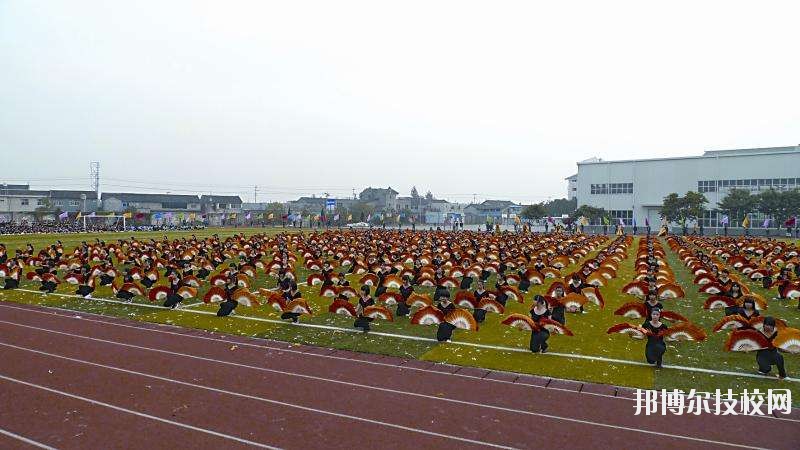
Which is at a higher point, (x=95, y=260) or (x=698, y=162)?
(x=698, y=162)

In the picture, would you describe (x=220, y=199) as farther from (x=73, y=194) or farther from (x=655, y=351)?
(x=655, y=351)

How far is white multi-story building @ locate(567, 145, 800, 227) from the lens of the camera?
66.1 metres

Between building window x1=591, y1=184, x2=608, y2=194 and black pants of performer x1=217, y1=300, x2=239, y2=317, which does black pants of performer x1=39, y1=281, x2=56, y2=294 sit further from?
building window x1=591, y1=184, x2=608, y2=194

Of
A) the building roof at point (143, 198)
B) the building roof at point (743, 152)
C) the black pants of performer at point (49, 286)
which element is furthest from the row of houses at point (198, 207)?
the black pants of performer at point (49, 286)

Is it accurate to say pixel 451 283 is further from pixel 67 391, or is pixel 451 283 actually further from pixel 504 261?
pixel 67 391

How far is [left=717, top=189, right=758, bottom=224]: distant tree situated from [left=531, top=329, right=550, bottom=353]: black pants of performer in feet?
193

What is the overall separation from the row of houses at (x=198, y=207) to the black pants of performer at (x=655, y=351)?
6617 cm

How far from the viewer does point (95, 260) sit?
34.2m

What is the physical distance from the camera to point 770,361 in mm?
11336

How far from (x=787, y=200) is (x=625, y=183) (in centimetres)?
1959

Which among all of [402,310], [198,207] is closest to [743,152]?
[402,310]

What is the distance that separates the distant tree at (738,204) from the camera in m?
61.1

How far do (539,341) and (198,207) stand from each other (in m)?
110

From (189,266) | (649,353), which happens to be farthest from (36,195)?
(649,353)
